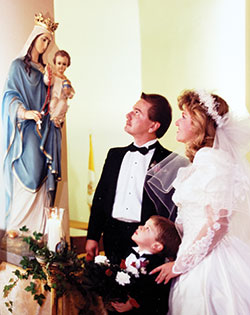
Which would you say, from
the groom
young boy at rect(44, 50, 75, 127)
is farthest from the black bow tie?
young boy at rect(44, 50, 75, 127)

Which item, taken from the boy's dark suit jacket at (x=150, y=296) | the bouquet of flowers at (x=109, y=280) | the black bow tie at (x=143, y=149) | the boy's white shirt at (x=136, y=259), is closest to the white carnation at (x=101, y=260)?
the bouquet of flowers at (x=109, y=280)

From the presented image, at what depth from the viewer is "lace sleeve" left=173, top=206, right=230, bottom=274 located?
233 cm

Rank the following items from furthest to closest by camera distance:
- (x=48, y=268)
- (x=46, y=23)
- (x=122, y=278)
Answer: (x=46, y=23)
(x=48, y=268)
(x=122, y=278)

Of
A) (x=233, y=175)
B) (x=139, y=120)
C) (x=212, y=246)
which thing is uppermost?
(x=139, y=120)

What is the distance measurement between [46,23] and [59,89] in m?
0.40

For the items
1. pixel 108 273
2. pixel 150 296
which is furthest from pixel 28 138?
pixel 150 296

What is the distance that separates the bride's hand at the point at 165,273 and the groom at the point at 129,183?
0.23 meters

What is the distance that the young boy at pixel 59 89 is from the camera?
2.72m

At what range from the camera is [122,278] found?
2.44 metres

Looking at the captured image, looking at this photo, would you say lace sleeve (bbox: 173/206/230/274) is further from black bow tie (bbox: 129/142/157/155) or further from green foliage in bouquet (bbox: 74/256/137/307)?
black bow tie (bbox: 129/142/157/155)

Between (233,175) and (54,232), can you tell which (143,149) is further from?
(54,232)

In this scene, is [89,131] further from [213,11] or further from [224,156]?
[213,11]

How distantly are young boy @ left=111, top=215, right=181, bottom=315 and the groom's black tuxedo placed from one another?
6 cm

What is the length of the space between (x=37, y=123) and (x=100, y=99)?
16.2 inches
